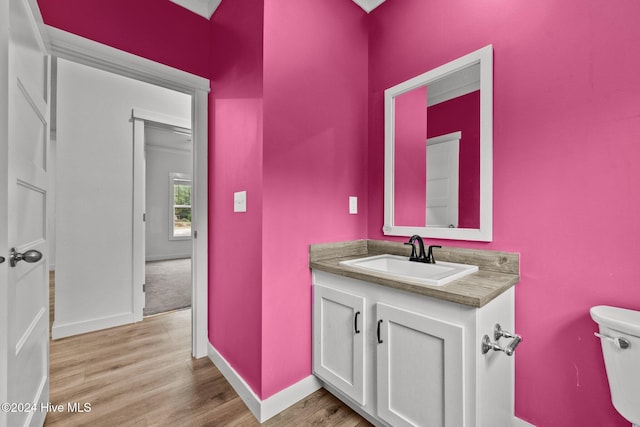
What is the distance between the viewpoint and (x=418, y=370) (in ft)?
3.68

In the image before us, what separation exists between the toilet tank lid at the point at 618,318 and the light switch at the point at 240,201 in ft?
5.35

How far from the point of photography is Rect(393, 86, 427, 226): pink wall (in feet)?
5.60

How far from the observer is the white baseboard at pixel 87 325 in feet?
7.76

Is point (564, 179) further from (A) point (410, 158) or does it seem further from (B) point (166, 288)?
(B) point (166, 288)

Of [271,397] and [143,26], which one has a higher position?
[143,26]

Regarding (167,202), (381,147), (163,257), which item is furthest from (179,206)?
(381,147)

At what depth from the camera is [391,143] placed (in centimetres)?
184

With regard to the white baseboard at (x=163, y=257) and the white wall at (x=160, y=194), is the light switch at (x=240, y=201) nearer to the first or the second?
the white wall at (x=160, y=194)

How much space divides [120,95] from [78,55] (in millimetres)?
1337

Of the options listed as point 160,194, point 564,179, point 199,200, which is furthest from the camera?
point 160,194

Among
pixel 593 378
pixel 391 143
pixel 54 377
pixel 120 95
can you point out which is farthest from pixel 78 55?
pixel 593 378

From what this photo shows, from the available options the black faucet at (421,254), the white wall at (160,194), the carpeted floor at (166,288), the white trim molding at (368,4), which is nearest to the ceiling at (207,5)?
the white trim molding at (368,4)

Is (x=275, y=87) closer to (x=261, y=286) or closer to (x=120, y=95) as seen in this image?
(x=261, y=286)

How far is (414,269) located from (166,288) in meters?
3.71
